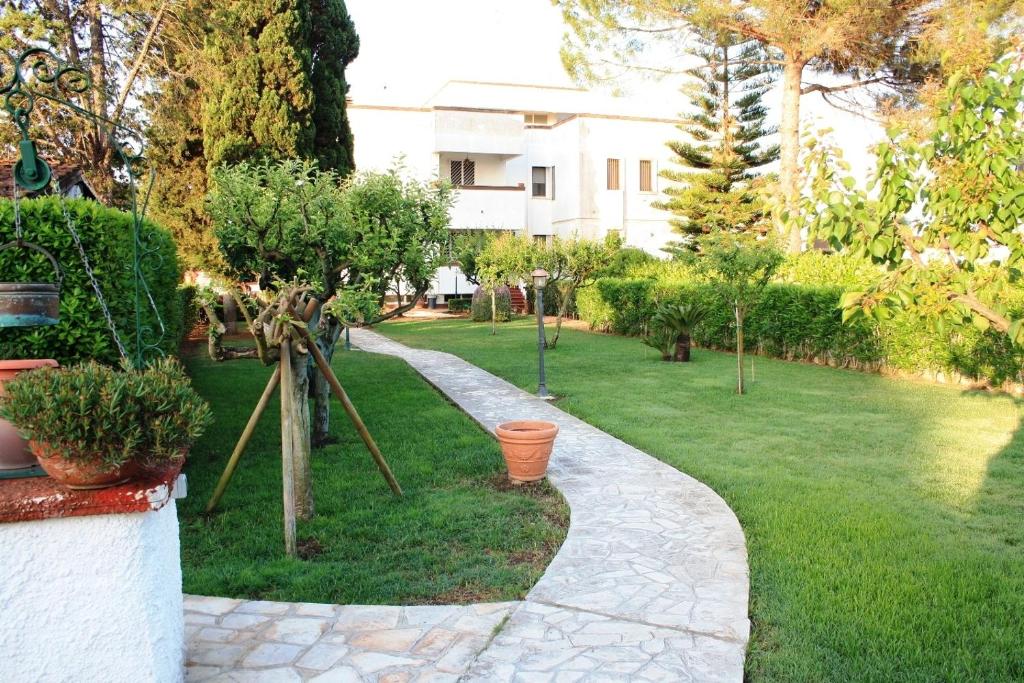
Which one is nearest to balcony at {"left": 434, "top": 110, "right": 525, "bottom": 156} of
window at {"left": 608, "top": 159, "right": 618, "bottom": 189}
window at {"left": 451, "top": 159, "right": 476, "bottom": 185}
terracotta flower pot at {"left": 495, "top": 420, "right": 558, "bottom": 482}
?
window at {"left": 451, "top": 159, "right": 476, "bottom": 185}

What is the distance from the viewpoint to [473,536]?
5.32 metres

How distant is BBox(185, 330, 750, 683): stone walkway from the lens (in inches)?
136

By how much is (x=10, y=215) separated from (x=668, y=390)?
333 inches

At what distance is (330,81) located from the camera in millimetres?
16828

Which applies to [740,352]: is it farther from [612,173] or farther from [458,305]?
[612,173]

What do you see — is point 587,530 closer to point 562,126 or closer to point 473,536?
point 473,536

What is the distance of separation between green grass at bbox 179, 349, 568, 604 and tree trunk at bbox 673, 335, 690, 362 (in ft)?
22.8

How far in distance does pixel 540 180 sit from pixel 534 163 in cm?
76

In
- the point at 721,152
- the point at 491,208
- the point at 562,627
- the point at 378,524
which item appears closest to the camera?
the point at 562,627

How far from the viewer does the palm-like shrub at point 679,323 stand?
1459 cm

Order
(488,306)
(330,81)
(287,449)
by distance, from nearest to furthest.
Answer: (287,449) → (330,81) → (488,306)

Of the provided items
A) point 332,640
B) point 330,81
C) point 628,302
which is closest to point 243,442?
point 332,640

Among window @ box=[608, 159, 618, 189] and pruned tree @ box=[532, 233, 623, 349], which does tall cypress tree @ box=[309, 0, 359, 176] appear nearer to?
pruned tree @ box=[532, 233, 623, 349]

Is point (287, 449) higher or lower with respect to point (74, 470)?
lower
